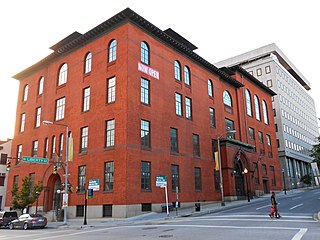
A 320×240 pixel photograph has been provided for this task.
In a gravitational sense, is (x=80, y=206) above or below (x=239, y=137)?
below

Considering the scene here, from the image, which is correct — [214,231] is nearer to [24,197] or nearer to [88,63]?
[24,197]

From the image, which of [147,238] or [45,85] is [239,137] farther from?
[147,238]

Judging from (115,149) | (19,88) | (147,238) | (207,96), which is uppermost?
(19,88)

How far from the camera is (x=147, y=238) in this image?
13.4m

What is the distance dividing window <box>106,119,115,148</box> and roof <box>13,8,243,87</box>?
11.1 m

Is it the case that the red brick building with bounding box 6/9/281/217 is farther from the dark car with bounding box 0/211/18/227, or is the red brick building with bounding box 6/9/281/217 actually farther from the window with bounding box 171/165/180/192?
the dark car with bounding box 0/211/18/227

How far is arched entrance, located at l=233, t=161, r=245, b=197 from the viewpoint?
43.9 m

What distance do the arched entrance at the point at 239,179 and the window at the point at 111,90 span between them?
871 inches

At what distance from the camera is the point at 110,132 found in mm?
31359

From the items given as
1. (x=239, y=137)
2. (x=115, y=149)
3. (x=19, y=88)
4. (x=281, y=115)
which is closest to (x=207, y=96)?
(x=239, y=137)

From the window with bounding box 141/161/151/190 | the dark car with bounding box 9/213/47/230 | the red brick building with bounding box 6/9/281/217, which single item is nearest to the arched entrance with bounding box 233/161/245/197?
the red brick building with bounding box 6/9/281/217

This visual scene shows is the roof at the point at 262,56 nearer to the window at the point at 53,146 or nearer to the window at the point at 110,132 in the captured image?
the window at the point at 53,146

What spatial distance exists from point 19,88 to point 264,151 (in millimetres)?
45519

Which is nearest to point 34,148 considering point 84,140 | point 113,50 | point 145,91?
point 84,140
